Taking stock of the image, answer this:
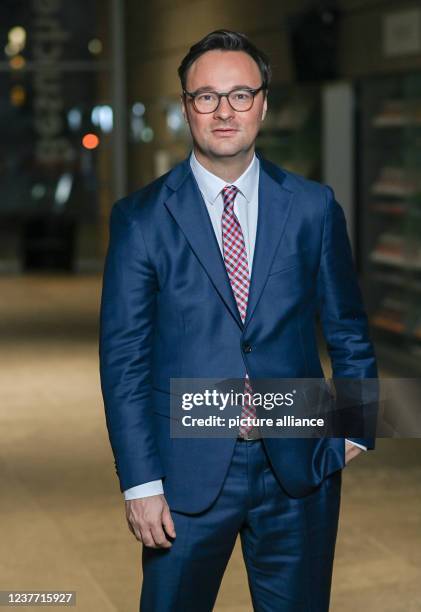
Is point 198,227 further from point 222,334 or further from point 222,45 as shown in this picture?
point 222,45

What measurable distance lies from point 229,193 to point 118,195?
48.8ft

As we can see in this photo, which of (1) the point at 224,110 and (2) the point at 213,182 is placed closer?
(1) the point at 224,110

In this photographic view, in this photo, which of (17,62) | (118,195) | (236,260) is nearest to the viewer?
(236,260)

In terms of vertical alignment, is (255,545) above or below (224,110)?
below

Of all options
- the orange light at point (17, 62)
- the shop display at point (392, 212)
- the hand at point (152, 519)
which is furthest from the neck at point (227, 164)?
the orange light at point (17, 62)

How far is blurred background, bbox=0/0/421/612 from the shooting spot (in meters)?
4.49

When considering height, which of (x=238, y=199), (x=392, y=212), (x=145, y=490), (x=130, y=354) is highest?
(x=238, y=199)

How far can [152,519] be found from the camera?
88.7 inches

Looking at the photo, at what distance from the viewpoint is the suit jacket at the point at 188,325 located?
88.4 inches

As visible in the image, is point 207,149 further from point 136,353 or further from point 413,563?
point 413,563

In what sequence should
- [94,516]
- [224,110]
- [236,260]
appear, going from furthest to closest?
[94,516]
[236,260]
[224,110]

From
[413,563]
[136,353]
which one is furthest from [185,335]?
[413,563]

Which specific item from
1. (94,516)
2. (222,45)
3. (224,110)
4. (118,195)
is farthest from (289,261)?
(118,195)

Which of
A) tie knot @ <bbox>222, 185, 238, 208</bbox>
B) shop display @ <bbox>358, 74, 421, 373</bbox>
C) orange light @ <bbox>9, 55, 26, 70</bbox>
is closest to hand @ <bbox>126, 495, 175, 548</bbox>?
tie knot @ <bbox>222, 185, 238, 208</bbox>
